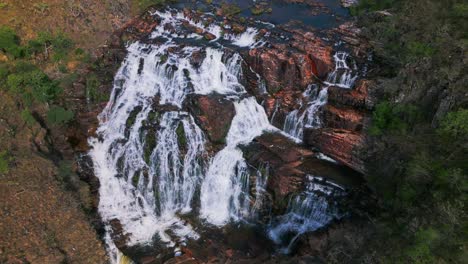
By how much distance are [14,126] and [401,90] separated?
18.3 meters

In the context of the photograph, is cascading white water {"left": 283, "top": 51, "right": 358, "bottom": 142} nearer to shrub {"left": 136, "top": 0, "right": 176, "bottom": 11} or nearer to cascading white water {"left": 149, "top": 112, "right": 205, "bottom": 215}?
cascading white water {"left": 149, "top": 112, "right": 205, "bottom": 215}

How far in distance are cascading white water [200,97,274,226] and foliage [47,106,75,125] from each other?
26.0ft

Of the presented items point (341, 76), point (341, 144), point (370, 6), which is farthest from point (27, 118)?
point (370, 6)

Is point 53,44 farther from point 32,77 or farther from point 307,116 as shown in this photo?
point 307,116

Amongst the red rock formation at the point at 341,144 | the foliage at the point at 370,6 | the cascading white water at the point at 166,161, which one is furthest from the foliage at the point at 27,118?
the foliage at the point at 370,6

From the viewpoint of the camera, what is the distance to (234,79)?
68.1ft

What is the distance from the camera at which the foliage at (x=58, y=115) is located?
725 inches

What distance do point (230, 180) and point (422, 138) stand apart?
882cm

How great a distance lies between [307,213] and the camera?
1634cm

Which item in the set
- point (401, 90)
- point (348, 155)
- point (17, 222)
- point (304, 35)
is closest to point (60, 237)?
point (17, 222)

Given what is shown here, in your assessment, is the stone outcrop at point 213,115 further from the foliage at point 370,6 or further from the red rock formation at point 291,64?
the foliage at point 370,6

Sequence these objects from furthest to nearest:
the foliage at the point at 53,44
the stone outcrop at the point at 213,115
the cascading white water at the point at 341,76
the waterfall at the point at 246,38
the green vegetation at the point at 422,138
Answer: the waterfall at the point at 246,38 → the foliage at the point at 53,44 → the cascading white water at the point at 341,76 → the stone outcrop at the point at 213,115 → the green vegetation at the point at 422,138

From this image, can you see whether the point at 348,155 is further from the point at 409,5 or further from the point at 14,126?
the point at 14,126

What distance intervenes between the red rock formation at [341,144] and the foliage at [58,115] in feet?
41.3
